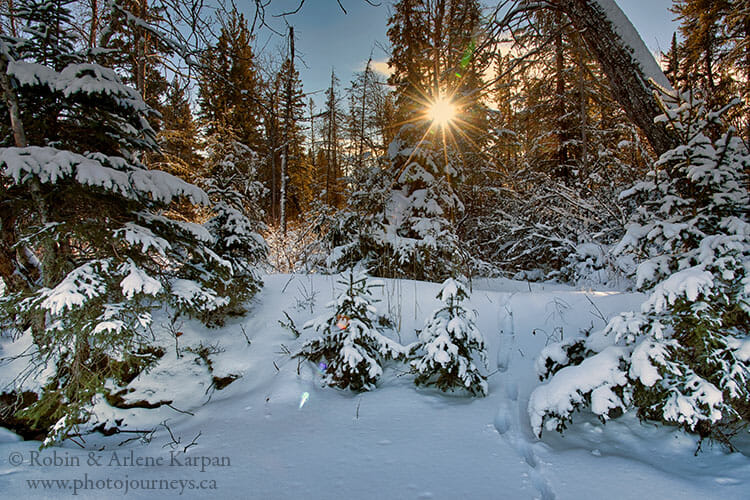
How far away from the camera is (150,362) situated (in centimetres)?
324

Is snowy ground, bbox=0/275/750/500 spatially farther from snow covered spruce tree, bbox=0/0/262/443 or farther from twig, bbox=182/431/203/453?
snow covered spruce tree, bbox=0/0/262/443

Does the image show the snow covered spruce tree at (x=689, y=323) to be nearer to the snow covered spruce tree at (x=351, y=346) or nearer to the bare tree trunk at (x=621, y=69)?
the bare tree trunk at (x=621, y=69)

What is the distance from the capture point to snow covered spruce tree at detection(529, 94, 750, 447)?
1.76 m

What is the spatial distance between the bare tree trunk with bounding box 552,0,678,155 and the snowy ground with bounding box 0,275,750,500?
1703mm

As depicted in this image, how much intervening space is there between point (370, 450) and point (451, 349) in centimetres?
98

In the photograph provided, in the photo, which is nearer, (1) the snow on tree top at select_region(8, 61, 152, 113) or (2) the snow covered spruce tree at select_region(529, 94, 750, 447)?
(2) the snow covered spruce tree at select_region(529, 94, 750, 447)

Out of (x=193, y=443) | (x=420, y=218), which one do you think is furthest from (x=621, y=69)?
(x=193, y=443)

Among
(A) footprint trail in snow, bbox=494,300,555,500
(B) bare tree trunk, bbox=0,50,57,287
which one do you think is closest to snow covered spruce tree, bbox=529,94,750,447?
(A) footprint trail in snow, bbox=494,300,555,500

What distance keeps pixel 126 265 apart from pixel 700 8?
17925 millimetres

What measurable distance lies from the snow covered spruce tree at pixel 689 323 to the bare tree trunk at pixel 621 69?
36 centimetres

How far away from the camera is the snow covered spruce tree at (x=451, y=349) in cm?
254

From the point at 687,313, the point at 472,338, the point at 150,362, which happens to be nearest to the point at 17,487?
the point at 150,362

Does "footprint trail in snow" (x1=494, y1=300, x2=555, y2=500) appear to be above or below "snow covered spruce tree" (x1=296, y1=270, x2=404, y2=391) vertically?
below

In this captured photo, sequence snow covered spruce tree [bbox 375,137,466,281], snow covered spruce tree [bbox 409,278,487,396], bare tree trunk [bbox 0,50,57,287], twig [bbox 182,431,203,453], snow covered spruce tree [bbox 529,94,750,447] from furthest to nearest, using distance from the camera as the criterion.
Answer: snow covered spruce tree [bbox 375,137,466,281] < bare tree trunk [bbox 0,50,57,287] < snow covered spruce tree [bbox 409,278,487,396] < twig [bbox 182,431,203,453] < snow covered spruce tree [bbox 529,94,750,447]
